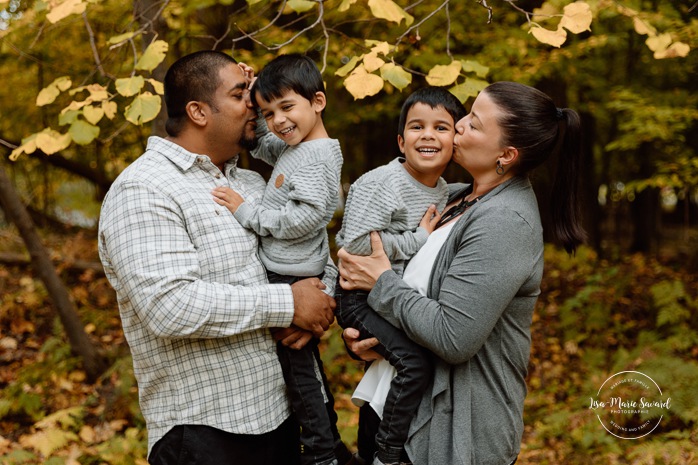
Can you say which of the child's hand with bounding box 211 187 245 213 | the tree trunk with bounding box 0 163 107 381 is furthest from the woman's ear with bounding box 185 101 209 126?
the tree trunk with bounding box 0 163 107 381

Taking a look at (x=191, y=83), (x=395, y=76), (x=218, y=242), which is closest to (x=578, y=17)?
(x=395, y=76)

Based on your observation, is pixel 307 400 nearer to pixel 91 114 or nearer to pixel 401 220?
pixel 401 220

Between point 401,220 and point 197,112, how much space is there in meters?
0.85

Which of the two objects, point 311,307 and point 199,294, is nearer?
point 199,294

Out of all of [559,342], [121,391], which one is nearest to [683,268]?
[559,342]

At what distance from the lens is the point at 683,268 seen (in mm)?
8102

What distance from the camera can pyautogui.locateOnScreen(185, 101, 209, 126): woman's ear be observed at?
2199mm

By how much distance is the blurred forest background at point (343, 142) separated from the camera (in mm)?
2859

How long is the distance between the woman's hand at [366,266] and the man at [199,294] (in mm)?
130

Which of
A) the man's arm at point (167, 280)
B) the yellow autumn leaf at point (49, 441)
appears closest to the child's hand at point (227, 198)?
the man's arm at point (167, 280)

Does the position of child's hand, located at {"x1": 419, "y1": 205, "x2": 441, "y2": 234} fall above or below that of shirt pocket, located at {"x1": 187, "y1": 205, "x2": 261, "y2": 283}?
below

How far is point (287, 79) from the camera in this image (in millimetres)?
2178

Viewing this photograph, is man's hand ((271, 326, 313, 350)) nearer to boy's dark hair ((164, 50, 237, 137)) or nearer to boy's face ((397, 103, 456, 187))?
boy's face ((397, 103, 456, 187))

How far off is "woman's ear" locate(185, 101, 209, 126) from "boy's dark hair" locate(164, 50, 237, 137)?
0.05 feet
